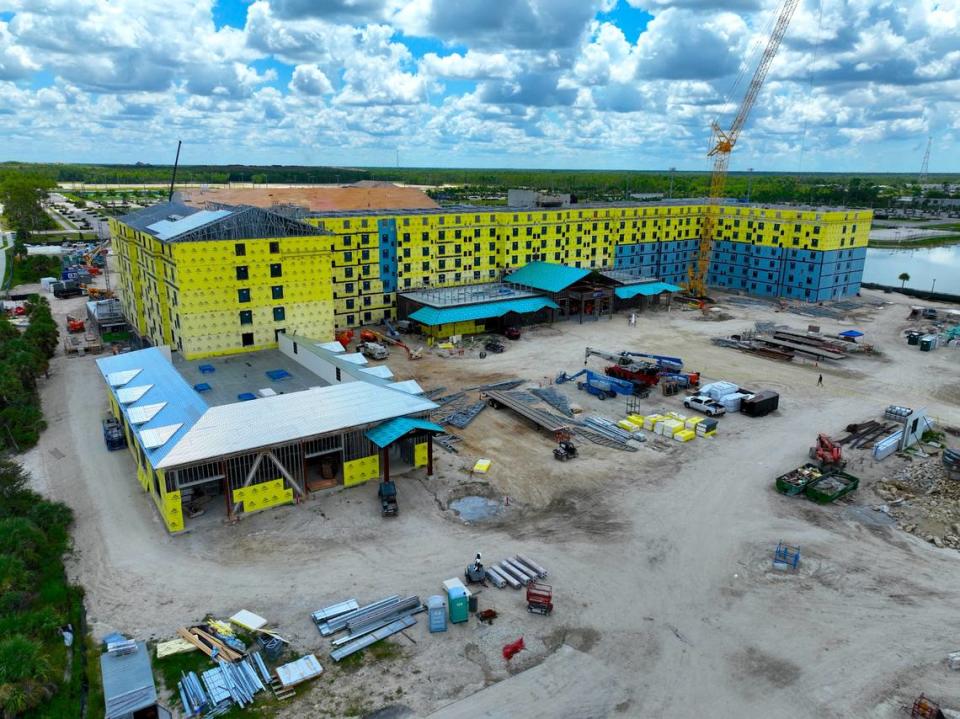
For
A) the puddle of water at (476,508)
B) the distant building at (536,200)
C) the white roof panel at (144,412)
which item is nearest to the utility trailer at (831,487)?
the puddle of water at (476,508)

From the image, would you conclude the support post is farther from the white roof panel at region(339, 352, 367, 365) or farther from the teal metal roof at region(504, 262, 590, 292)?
the teal metal roof at region(504, 262, 590, 292)

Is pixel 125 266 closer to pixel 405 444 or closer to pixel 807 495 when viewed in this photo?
pixel 405 444

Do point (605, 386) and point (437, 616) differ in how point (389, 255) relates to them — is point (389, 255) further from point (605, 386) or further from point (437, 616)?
point (437, 616)

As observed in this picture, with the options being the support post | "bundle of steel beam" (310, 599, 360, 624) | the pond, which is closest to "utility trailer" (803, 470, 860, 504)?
the support post

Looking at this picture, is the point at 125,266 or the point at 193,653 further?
the point at 125,266

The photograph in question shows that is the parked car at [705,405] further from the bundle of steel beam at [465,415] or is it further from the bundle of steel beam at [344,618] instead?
the bundle of steel beam at [344,618]

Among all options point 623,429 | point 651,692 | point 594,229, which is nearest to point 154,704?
point 651,692
